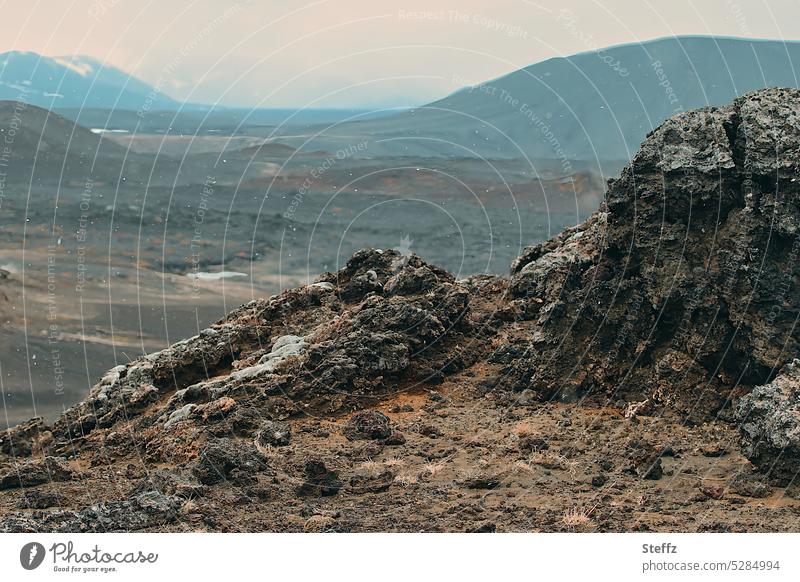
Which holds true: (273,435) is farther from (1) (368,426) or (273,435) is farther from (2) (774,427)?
(2) (774,427)

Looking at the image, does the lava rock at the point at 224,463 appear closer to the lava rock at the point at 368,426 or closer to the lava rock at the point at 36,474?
the lava rock at the point at 368,426

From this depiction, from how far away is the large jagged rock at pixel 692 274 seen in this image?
35.2 m

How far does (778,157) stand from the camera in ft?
115

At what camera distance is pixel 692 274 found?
3669 centimetres

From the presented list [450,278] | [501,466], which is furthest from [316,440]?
[450,278]

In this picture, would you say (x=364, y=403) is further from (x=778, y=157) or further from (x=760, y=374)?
(x=778, y=157)

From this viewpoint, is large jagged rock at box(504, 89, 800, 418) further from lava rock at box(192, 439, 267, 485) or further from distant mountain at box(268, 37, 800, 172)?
distant mountain at box(268, 37, 800, 172)

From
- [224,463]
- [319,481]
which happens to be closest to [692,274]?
[319,481]

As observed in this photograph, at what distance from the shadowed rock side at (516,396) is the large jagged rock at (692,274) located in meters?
0.07

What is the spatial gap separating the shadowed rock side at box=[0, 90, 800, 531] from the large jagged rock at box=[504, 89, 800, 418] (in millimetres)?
68

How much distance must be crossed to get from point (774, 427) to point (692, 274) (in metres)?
7.09

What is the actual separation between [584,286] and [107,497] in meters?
17.0

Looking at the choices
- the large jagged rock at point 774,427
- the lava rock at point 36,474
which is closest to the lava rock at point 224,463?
the lava rock at point 36,474

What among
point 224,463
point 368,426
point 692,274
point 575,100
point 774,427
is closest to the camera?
point 774,427
